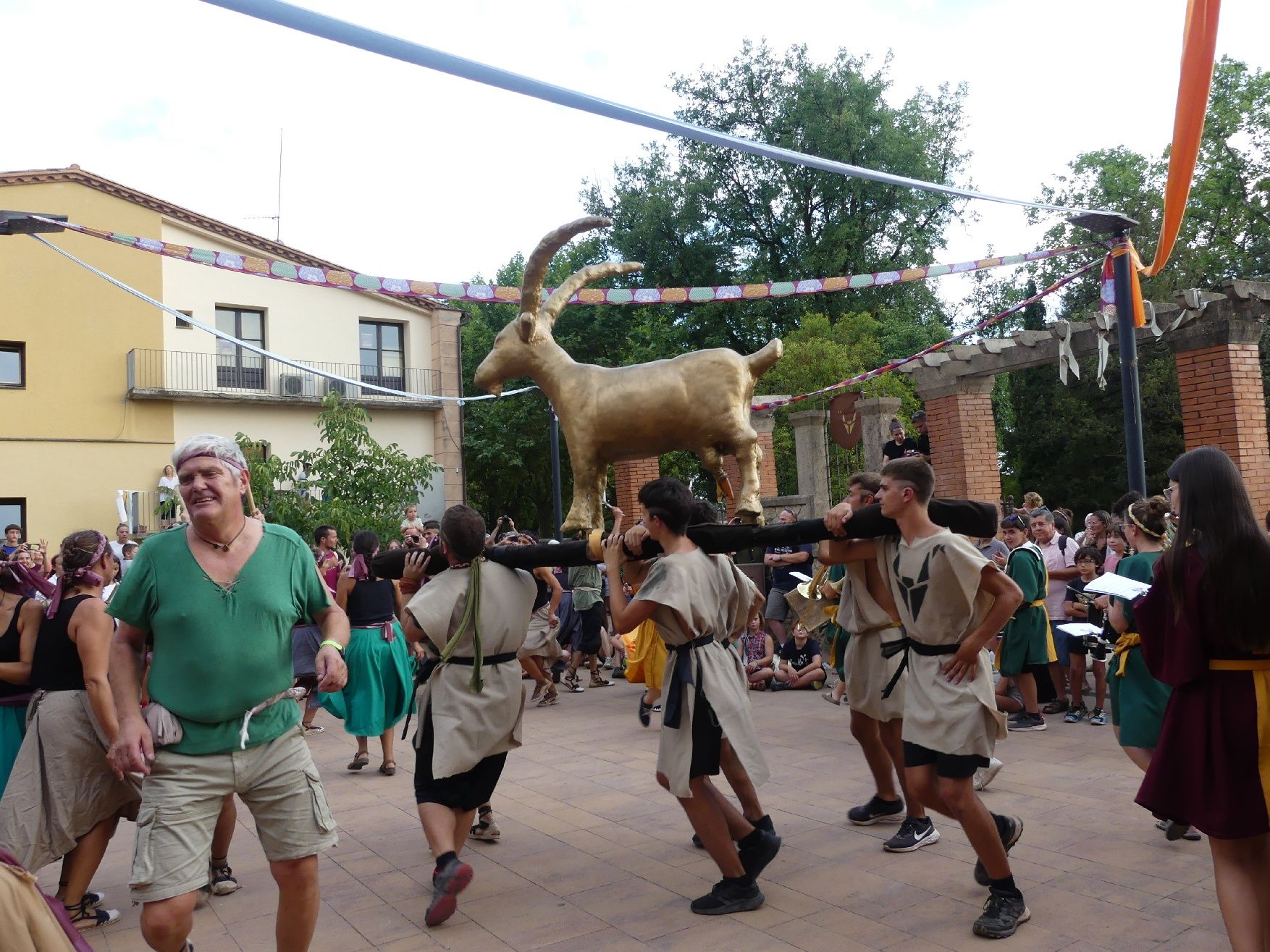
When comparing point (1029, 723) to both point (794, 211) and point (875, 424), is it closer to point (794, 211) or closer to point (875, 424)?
point (875, 424)

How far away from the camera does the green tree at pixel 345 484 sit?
743 inches

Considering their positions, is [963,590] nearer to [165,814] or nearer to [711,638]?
[711,638]

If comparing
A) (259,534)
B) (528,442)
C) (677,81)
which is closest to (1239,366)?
(259,534)

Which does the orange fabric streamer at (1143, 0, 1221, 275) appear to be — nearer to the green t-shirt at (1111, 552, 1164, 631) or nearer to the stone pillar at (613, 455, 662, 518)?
the green t-shirt at (1111, 552, 1164, 631)

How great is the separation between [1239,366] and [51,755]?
34.6 feet

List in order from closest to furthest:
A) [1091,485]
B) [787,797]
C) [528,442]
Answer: [787,797] → [1091,485] → [528,442]

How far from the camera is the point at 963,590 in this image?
13.7ft

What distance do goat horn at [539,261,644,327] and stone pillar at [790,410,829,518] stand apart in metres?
9.55

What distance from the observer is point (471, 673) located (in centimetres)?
492

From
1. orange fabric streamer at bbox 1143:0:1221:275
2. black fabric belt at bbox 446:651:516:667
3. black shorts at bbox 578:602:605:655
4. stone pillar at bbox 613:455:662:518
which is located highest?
orange fabric streamer at bbox 1143:0:1221:275

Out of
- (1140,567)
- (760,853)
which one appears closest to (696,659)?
(760,853)

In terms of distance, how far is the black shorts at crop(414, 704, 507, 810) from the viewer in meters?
4.82

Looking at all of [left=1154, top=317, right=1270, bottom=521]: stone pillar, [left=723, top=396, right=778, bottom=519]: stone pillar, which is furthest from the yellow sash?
[left=723, top=396, right=778, bottom=519]: stone pillar

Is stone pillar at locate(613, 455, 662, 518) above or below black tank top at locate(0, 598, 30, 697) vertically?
above
